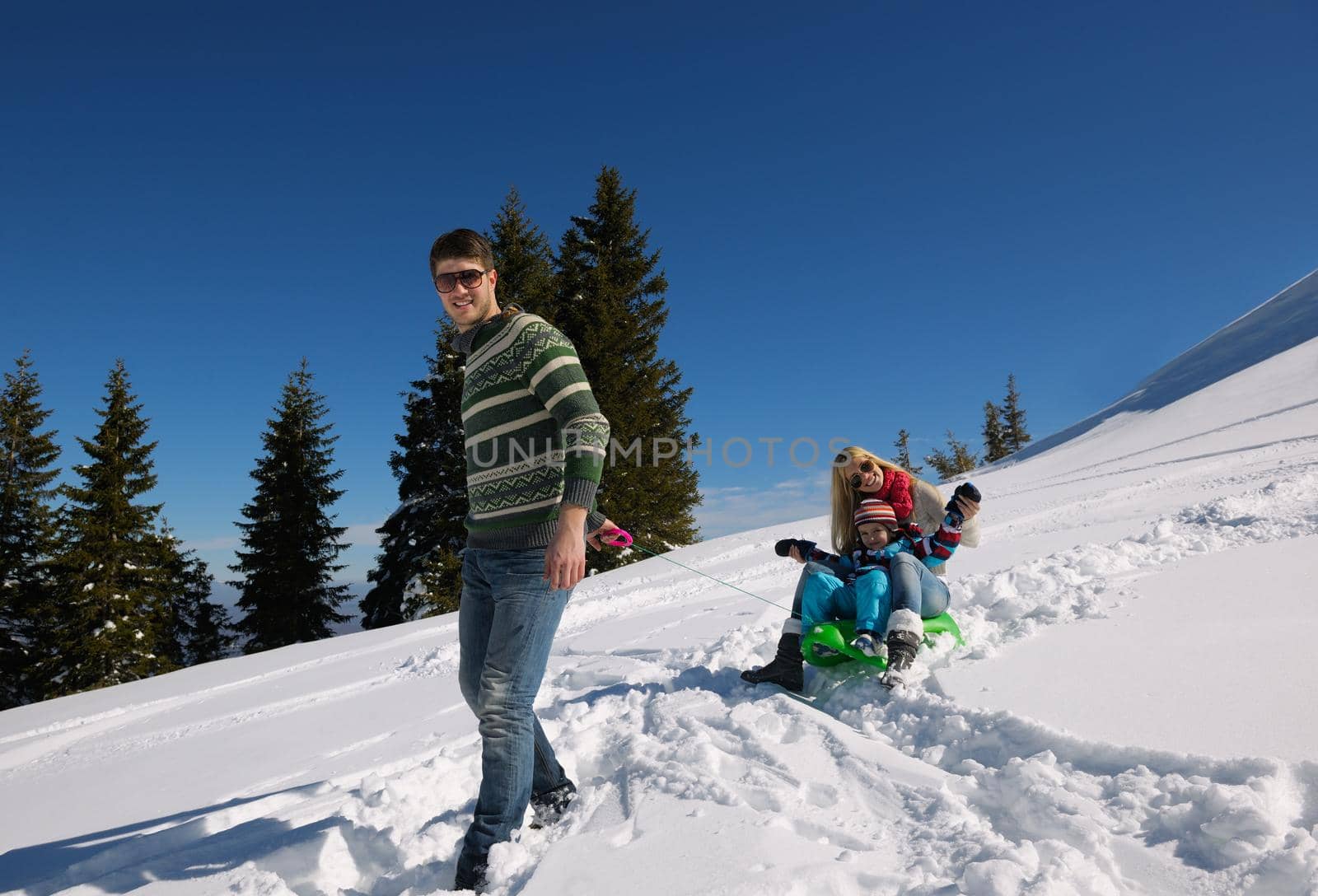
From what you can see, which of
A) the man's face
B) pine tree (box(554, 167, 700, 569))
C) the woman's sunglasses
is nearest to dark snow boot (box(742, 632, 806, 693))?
the woman's sunglasses

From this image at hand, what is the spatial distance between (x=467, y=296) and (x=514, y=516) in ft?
2.58

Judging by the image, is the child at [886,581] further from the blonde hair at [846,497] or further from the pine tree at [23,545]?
the pine tree at [23,545]

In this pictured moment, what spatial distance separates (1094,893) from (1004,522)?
8.37m

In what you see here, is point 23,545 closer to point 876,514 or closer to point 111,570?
point 111,570

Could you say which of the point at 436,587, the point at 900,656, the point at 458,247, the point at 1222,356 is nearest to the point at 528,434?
the point at 458,247

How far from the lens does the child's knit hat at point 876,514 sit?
12.8 feet

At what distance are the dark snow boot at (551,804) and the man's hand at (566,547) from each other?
0.97 metres

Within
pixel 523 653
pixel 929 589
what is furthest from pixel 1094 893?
pixel 929 589

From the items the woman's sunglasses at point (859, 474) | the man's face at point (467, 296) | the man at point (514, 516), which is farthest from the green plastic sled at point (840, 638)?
the man's face at point (467, 296)

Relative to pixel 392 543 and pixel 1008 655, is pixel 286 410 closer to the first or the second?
pixel 392 543

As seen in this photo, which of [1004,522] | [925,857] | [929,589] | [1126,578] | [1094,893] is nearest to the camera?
[1094,893]

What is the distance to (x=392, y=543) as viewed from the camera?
18.1 meters

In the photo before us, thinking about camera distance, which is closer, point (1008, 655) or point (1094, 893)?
point (1094, 893)

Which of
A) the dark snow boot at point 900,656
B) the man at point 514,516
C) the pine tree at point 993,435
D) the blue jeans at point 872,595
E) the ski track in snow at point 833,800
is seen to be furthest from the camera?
the pine tree at point 993,435
